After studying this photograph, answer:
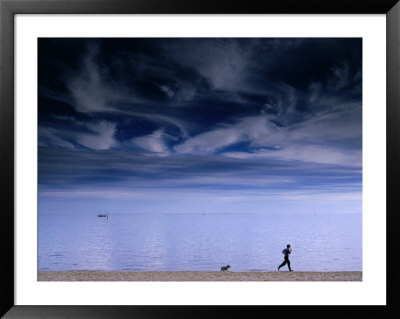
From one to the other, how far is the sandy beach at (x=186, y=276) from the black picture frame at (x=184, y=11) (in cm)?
278

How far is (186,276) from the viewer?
5.66 meters

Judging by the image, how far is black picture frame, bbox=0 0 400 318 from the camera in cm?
241

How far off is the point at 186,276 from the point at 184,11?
4156mm

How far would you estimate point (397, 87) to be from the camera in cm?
241

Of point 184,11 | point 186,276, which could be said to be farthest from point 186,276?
point 184,11

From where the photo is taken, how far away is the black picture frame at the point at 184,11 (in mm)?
2406

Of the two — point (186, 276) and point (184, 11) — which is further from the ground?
point (184, 11)

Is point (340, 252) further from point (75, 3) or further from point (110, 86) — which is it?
point (75, 3)

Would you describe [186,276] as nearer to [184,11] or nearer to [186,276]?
[186,276]

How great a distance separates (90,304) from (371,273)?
6.02 ft

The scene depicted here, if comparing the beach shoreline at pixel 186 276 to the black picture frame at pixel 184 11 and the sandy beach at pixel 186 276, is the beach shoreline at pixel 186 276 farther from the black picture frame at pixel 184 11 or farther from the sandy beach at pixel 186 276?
the black picture frame at pixel 184 11

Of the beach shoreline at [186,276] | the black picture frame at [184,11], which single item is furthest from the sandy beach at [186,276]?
the black picture frame at [184,11]

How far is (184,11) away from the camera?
2502mm

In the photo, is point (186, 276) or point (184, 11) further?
point (186, 276)
